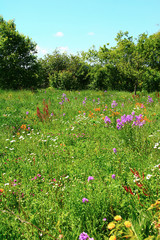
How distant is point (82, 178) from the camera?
10.3ft

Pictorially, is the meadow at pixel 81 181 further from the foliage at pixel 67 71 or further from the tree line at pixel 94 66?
the foliage at pixel 67 71

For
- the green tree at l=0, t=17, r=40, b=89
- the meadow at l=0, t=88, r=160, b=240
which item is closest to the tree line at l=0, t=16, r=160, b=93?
the green tree at l=0, t=17, r=40, b=89

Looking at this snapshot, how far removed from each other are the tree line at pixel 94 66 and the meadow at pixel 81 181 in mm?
8559

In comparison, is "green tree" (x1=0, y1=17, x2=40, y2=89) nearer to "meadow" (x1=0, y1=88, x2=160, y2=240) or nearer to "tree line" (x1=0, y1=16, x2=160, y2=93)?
"tree line" (x1=0, y1=16, x2=160, y2=93)

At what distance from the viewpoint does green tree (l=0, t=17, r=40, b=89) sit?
47.0 feet

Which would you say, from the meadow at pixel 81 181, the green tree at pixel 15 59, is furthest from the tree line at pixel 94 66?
the meadow at pixel 81 181

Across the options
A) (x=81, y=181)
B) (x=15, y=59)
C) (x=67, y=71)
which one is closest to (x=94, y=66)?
(x=67, y=71)

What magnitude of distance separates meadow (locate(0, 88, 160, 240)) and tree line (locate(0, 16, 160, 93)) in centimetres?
856

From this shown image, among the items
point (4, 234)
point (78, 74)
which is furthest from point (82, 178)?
point (78, 74)

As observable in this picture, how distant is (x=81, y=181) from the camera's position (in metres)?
2.95

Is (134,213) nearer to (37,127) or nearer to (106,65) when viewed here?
(37,127)

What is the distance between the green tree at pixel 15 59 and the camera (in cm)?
1433

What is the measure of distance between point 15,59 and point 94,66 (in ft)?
25.1

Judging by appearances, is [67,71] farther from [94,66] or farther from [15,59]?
[15,59]
